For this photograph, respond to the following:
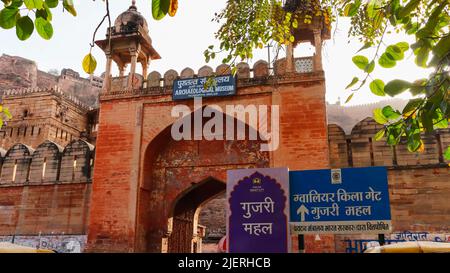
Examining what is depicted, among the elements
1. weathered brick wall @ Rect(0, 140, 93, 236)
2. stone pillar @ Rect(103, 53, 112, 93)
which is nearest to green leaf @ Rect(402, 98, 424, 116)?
stone pillar @ Rect(103, 53, 112, 93)

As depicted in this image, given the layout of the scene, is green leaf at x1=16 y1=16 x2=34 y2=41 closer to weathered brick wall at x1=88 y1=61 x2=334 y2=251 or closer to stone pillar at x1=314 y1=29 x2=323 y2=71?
weathered brick wall at x1=88 y1=61 x2=334 y2=251

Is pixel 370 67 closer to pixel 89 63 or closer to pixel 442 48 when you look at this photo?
pixel 442 48

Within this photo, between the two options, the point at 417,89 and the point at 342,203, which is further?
the point at 342,203

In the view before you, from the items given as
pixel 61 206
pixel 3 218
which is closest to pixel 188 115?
pixel 61 206

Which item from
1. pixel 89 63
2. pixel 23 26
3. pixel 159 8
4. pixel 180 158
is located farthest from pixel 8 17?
pixel 180 158

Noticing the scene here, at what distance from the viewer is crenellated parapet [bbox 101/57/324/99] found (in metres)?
8.66

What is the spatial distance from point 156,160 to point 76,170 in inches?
87.9

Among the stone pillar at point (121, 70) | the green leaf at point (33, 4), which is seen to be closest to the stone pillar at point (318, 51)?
the stone pillar at point (121, 70)

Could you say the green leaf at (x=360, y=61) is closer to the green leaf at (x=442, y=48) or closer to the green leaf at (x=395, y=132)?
the green leaf at (x=442, y=48)

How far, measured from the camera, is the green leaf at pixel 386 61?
2154 mm

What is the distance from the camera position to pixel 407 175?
8.16m

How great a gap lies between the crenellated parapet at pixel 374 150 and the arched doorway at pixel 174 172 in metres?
1.51

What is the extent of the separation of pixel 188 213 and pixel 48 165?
3.82 meters
